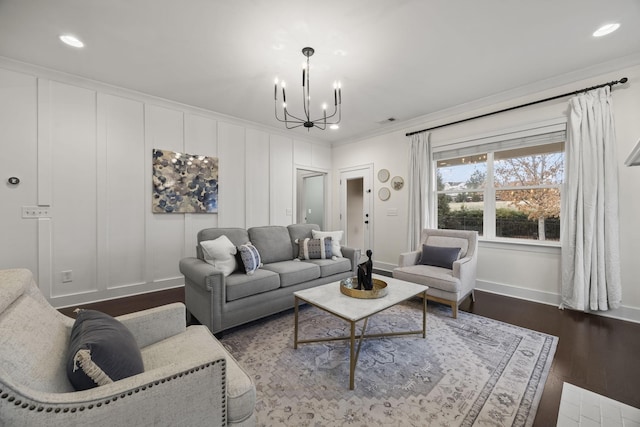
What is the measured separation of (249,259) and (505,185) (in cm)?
362

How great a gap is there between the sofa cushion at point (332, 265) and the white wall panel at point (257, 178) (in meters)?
1.78

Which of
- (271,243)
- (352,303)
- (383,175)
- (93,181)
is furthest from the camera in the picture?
(383,175)

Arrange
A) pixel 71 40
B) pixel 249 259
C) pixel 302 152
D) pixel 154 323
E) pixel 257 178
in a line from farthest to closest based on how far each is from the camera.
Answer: pixel 302 152, pixel 257 178, pixel 249 259, pixel 71 40, pixel 154 323

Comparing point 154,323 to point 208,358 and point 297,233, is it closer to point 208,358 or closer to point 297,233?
point 208,358

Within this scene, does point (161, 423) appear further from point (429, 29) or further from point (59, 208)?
point (59, 208)

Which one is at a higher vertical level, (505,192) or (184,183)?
(184,183)

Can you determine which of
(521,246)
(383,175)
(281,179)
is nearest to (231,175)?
(281,179)

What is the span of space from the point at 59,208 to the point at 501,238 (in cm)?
572

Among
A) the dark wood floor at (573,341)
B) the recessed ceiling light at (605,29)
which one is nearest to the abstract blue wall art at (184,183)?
the dark wood floor at (573,341)

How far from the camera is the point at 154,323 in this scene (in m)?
1.46

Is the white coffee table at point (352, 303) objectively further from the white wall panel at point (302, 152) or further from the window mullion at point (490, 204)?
the white wall panel at point (302, 152)

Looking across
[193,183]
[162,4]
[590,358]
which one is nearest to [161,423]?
[162,4]

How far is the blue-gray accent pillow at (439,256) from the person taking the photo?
320 cm

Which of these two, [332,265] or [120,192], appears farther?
[120,192]
